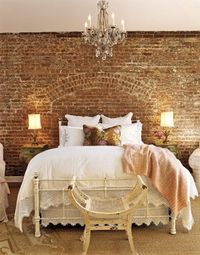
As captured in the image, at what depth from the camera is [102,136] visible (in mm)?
5160

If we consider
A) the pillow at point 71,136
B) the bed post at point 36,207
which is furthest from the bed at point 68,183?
the pillow at point 71,136

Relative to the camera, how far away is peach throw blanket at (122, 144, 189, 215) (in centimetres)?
365

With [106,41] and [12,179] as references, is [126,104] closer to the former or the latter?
[106,41]

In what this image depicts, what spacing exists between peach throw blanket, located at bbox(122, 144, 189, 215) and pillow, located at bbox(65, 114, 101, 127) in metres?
1.96

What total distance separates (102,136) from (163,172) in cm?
161

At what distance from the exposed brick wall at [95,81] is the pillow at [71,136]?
55cm

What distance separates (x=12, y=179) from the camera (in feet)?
20.2

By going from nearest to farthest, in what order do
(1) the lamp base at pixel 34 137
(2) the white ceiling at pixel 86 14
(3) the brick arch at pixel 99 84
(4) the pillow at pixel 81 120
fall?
(2) the white ceiling at pixel 86 14
(4) the pillow at pixel 81 120
(1) the lamp base at pixel 34 137
(3) the brick arch at pixel 99 84

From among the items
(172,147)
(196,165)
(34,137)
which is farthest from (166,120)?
(34,137)

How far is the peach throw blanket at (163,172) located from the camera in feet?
12.0

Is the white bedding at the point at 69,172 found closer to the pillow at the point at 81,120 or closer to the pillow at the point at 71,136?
the pillow at the point at 71,136

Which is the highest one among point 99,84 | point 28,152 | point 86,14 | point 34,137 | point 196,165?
point 86,14

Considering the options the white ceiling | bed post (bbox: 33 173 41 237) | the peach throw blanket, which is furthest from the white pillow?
bed post (bbox: 33 173 41 237)

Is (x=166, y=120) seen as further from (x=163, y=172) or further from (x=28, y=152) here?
(x=28, y=152)
